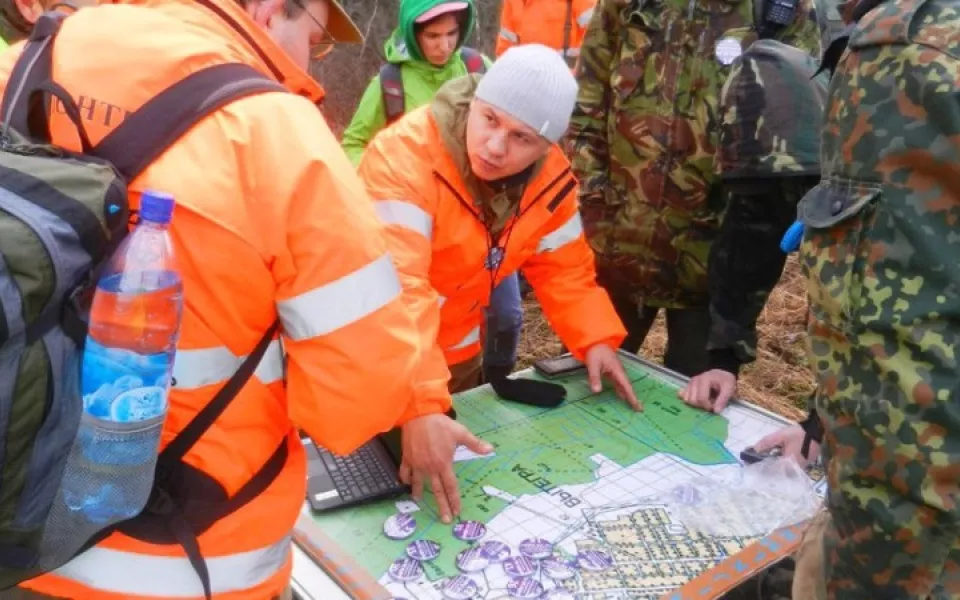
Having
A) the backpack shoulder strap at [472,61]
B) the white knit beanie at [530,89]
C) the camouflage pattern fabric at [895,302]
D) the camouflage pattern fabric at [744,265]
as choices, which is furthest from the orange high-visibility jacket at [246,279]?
the backpack shoulder strap at [472,61]

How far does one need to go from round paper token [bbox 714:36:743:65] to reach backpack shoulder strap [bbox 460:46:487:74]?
1.67 metres

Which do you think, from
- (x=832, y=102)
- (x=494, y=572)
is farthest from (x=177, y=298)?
(x=832, y=102)

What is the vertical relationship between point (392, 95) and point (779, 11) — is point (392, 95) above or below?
below

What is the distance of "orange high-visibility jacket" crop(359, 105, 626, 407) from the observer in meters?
1.88

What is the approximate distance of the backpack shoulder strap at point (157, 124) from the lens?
1002 millimetres

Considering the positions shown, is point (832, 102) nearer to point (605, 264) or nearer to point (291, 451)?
point (291, 451)

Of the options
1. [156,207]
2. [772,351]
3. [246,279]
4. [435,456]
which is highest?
[156,207]

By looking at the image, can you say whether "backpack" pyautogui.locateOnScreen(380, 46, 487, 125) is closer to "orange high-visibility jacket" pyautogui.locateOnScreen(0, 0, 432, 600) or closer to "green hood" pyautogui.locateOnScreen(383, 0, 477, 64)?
"green hood" pyautogui.locateOnScreen(383, 0, 477, 64)

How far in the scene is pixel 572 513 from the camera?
5.41ft

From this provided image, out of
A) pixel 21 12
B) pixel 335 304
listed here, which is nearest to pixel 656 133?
pixel 335 304

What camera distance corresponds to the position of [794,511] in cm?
170

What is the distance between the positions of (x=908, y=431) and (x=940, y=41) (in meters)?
0.49

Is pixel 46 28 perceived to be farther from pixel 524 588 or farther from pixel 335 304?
pixel 524 588

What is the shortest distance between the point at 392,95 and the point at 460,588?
2.65 m
